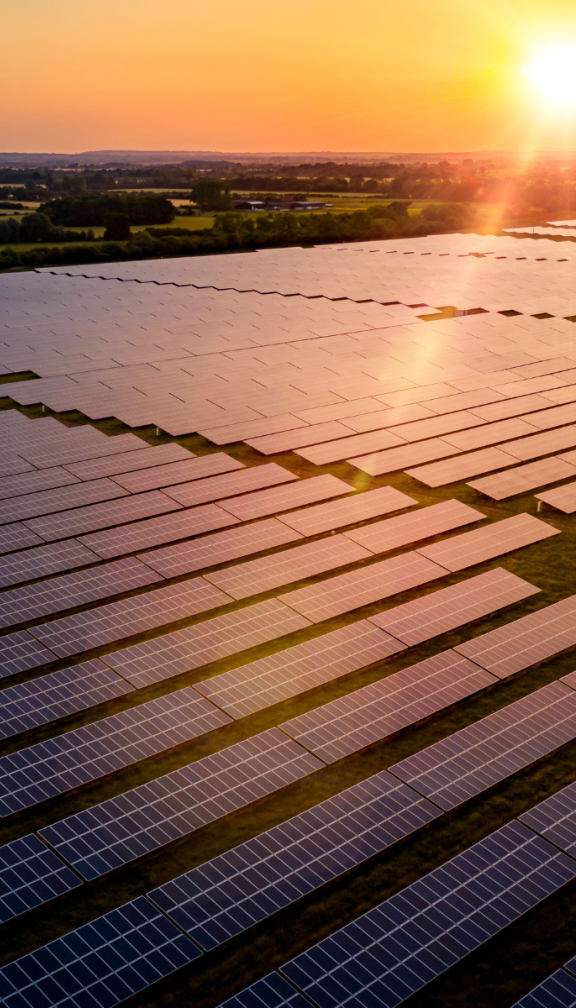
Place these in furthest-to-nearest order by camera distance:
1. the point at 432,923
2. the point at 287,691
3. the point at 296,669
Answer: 1. the point at 296,669
2. the point at 287,691
3. the point at 432,923

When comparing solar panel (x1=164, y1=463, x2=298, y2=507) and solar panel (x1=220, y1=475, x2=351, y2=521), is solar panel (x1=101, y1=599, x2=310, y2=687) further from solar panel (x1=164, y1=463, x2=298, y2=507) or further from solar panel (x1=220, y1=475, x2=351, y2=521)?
solar panel (x1=164, y1=463, x2=298, y2=507)

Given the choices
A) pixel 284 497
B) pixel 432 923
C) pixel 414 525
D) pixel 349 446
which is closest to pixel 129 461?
pixel 284 497

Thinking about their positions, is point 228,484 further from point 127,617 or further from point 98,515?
point 127,617

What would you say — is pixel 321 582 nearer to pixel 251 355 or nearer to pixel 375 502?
pixel 375 502

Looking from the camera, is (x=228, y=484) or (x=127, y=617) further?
(x=228, y=484)

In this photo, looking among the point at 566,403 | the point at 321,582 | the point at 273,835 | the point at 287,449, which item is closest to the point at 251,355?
the point at 287,449

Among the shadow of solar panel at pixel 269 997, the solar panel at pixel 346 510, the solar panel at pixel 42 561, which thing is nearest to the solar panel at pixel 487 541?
the solar panel at pixel 346 510

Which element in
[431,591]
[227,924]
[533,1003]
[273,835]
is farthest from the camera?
[431,591]
